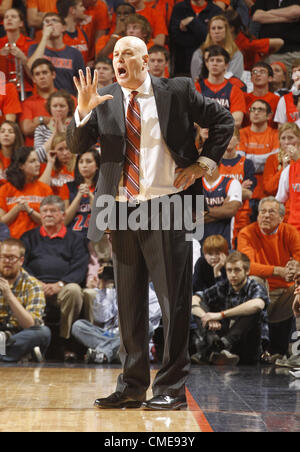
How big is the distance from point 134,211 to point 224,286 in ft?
8.71

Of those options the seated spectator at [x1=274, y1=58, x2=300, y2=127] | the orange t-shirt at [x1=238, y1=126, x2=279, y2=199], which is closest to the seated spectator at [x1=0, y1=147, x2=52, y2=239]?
the orange t-shirt at [x1=238, y1=126, x2=279, y2=199]

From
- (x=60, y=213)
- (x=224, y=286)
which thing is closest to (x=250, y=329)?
(x=224, y=286)

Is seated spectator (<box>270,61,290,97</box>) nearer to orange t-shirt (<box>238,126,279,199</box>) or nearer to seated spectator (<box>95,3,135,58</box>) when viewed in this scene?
orange t-shirt (<box>238,126,279,199</box>)

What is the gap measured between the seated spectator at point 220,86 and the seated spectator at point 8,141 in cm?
192

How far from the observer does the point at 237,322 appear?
18.3 ft

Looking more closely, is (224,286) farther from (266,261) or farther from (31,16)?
(31,16)

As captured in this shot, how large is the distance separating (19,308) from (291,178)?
261cm

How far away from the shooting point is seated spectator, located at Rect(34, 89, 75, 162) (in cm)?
686

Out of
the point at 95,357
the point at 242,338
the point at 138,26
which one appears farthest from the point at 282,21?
the point at 95,357

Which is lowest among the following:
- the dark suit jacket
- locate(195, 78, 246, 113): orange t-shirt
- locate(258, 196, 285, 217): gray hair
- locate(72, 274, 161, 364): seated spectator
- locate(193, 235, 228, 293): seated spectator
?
locate(72, 274, 161, 364): seated spectator

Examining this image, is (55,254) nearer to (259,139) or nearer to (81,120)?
(259,139)

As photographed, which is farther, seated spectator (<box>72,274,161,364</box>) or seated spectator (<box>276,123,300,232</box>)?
seated spectator (<box>276,123,300,232</box>)

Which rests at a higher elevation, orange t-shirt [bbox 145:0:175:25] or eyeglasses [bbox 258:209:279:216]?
orange t-shirt [bbox 145:0:175:25]

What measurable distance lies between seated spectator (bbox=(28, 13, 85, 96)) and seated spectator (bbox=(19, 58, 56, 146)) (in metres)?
0.22
